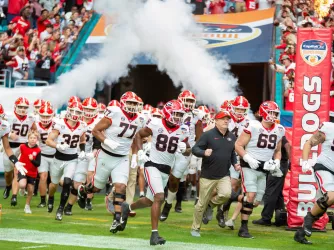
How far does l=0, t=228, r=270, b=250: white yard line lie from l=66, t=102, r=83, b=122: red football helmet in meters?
2.90

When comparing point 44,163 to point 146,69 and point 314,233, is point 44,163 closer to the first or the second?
point 314,233

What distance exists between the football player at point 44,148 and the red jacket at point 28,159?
0.53 ft

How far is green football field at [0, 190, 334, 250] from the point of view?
10.0 meters

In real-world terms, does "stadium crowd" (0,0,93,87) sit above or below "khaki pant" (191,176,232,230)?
above

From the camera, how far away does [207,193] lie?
11047 mm

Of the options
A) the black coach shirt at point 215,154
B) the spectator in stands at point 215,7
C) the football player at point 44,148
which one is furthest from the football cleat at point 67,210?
the spectator in stands at point 215,7

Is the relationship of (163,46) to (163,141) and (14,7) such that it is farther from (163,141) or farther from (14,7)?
(14,7)

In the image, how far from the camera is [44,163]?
14.2 meters

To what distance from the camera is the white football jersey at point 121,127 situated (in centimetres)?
1139

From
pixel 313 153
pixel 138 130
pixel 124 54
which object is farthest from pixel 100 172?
pixel 124 54

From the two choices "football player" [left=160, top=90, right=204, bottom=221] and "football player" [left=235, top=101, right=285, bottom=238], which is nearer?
"football player" [left=235, top=101, right=285, bottom=238]

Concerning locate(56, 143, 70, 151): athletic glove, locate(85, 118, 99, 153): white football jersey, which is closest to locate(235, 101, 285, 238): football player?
locate(56, 143, 70, 151): athletic glove

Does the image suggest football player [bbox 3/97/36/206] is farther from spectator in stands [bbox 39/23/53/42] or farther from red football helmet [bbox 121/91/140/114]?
spectator in stands [bbox 39/23/53/42]

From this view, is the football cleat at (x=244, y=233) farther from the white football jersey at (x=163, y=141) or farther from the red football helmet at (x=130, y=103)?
the red football helmet at (x=130, y=103)
